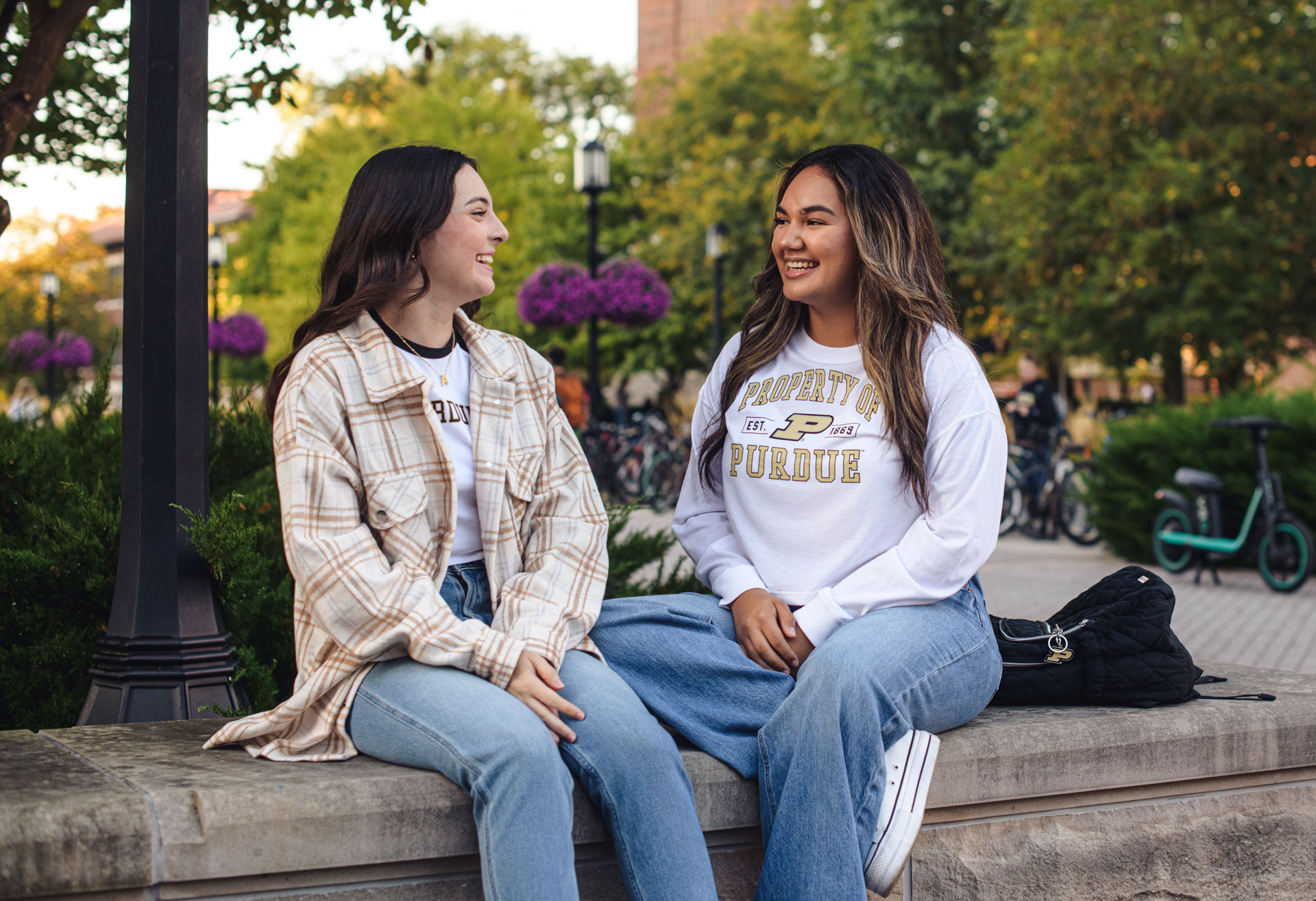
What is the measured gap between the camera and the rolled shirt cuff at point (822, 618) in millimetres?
2760

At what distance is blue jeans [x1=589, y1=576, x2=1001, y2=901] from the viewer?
93.9 inches

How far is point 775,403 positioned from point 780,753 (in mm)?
905

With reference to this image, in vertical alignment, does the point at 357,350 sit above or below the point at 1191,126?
below

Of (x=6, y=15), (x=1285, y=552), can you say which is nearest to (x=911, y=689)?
(x=6, y=15)

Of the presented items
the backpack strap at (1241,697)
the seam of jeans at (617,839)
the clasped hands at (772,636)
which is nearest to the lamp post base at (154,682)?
the seam of jeans at (617,839)

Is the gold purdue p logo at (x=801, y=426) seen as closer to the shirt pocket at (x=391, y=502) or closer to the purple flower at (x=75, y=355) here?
the shirt pocket at (x=391, y=502)

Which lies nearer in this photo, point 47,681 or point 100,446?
point 47,681

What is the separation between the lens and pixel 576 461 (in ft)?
9.44

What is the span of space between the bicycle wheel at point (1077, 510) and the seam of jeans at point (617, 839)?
1158cm

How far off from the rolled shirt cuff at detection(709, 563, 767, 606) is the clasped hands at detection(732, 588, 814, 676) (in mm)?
73

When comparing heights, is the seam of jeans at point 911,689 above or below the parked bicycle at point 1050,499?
above

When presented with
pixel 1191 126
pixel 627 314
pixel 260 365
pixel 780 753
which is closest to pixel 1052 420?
pixel 627 314

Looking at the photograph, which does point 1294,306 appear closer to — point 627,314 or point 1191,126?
point 1191,126

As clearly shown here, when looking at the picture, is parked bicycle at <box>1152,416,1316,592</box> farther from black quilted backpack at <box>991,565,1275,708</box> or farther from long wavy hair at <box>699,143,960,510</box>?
long wavy hair at <box>699,143,960,510</box>
